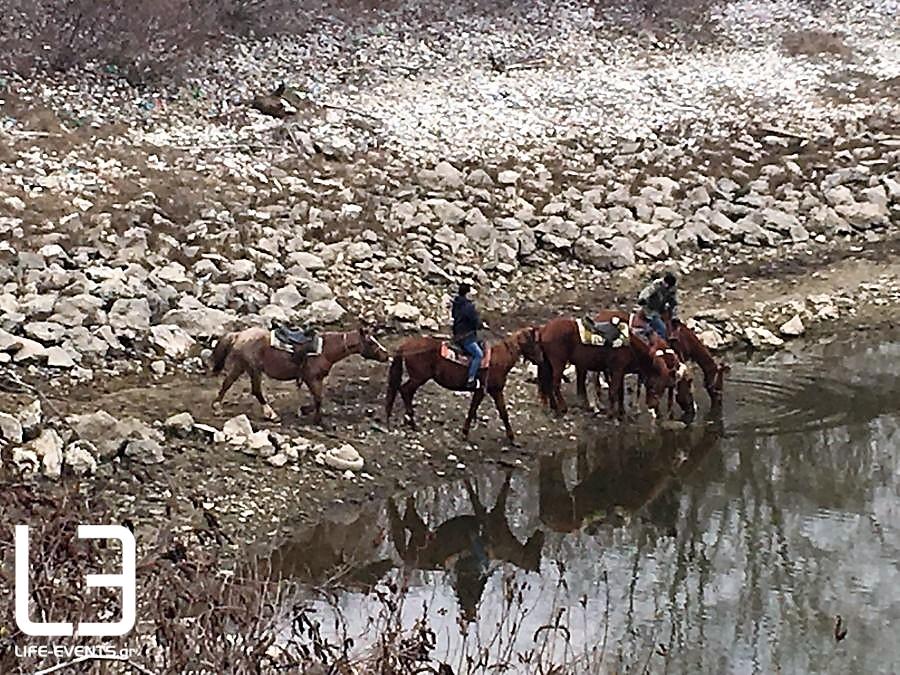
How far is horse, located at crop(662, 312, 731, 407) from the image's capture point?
1561cm

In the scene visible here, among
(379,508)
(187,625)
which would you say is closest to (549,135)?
(379,508)

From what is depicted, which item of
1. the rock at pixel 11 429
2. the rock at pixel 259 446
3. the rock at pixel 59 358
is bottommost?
the rock at pixel 259 446

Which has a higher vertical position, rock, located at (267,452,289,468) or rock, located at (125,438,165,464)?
rock, located at (125,438,165,464)

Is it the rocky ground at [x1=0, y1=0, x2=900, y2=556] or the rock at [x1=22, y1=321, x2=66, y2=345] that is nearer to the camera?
the rocky ground at [x1=0, y1=0, x2=900, y2=556]

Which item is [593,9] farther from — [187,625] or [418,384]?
[187,625]

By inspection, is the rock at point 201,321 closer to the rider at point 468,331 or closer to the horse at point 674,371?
the rider at point 468,331

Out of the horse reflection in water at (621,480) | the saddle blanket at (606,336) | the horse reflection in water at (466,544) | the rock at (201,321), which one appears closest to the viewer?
the horse reflection in water at (466,544)

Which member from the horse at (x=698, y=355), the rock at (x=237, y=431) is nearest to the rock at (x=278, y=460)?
the rock at (x=237, y=431)

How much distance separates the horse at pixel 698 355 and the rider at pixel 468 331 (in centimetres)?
280

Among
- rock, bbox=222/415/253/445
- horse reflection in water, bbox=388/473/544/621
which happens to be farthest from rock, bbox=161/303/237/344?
horse reflection in water, bbox=388/473/544/621

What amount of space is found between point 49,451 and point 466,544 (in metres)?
3.68

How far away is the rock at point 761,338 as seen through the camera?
17656 mm

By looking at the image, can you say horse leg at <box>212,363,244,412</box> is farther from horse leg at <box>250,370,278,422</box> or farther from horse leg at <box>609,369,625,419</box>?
horse leg at <box>609,369,625,419</box>

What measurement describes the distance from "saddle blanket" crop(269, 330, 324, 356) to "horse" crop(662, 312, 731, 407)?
4.28 m
